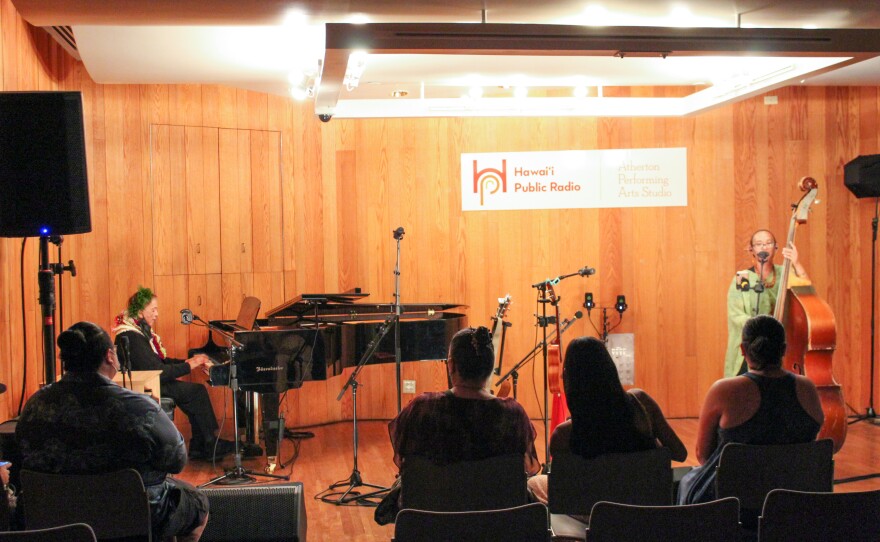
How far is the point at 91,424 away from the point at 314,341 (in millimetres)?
2819

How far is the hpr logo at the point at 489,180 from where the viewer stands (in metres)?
7.47

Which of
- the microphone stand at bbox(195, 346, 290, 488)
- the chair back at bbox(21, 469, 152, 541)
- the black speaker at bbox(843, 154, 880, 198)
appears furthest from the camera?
the black speaker at bbox(843, 154, 880, 198)

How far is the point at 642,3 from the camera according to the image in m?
4.30

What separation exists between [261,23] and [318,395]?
3.89m

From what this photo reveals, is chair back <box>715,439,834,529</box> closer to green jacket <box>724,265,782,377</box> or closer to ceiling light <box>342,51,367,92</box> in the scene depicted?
green jacket <box>724,265,782,377</box>

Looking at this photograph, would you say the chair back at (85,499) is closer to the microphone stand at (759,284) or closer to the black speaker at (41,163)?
the black speaker at (41,163)

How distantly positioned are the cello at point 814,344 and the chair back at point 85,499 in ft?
12.6

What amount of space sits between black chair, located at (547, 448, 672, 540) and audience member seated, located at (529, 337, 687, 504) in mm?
52

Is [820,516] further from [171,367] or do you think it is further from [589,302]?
[589,302]

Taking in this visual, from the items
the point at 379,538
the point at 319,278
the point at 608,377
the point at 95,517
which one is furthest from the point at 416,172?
the point at 95,517

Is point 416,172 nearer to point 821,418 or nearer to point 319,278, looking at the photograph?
point 319,278

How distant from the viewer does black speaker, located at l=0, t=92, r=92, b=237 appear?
395 centimetres

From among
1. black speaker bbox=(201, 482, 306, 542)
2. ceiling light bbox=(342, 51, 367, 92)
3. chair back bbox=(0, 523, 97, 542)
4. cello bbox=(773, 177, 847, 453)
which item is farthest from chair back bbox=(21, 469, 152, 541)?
cello bbox=(773, 177, 847, 453)

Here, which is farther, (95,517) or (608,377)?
(608,377)
